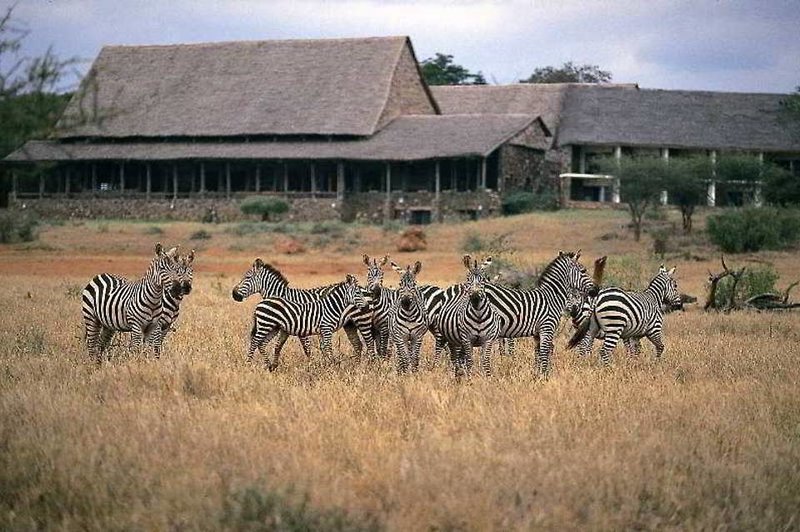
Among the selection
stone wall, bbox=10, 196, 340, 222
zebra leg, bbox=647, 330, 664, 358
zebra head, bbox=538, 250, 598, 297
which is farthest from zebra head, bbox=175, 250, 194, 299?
stone wall, bbox=10, 196, 340, 222

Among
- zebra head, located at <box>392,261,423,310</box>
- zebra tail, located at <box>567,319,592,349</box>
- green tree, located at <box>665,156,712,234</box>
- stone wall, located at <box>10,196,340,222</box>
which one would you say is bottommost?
zebra tail, located at <box>567,319,592,349</box>

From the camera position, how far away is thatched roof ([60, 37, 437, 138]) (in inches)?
2008

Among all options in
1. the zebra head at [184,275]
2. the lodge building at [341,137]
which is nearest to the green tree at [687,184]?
the lodge building at [341,137]

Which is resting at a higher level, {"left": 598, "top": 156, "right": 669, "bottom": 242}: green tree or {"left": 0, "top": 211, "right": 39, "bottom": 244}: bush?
{"left": 598, "top": 156, "right": 669, "bottom": 242}: green tree

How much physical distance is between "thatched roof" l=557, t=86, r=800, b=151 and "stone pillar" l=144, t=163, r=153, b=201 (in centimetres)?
1717

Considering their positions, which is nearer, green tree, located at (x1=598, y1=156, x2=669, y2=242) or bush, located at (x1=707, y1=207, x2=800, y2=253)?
bush, located at (x1=707, y1=207, x2=800, y2=253)

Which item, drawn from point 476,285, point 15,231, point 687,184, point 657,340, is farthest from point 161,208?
point 476,285

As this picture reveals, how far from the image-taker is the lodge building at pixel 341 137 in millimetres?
49656

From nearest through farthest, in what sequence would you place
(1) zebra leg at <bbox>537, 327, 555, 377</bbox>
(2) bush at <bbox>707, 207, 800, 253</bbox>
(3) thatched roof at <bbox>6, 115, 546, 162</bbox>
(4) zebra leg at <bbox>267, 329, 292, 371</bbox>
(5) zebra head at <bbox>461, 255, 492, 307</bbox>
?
(5) zebra head at <bbox>461, 255, 492, 307</bbox>
(1) zebra leg at <bbox>537, 327, 555, 377</bbox>
(4) zebra leg at <bbox>267, 329, 292, 371</bbox>
(2) bush at <bbox>707, 207, 800, 253</bbox>
(3) thatched roof at <bbox>6, 115, 546, 162</bbox>

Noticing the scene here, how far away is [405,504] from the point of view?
8281 mm

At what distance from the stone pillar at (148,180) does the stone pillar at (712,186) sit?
895 inches

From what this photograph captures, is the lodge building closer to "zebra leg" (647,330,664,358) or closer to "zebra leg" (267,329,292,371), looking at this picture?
"zebra leg" (647,330,664,358)

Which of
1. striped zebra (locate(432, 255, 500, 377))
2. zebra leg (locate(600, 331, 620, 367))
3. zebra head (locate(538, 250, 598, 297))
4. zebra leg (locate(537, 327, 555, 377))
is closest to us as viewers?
striped zebra (locate(432, 255, 500, 377))

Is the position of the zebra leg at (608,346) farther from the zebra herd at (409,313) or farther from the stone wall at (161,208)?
the stone wall at (161,208)
